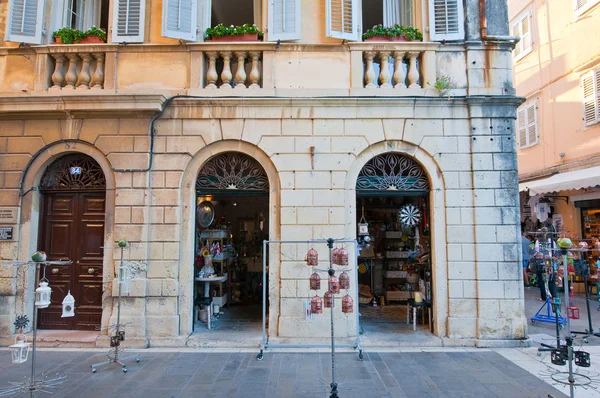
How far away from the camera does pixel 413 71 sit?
7051 millimetres

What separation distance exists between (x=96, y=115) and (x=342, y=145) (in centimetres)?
470

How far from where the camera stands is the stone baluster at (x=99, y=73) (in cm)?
707

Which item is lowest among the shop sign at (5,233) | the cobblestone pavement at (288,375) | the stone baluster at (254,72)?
the cobblestone pavement at (288,375)

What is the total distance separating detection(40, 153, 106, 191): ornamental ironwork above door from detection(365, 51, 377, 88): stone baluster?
5435 mm

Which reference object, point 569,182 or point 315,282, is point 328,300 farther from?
point 569,182

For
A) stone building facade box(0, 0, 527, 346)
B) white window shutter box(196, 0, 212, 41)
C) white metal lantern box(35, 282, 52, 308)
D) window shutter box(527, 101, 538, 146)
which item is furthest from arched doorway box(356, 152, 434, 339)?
window shutter box(527, 101, 538, 146)

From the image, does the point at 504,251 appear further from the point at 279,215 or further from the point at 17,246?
the point at 17,246

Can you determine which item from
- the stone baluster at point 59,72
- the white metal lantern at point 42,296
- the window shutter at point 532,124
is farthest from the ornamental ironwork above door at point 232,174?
the window shutter at point 532,124

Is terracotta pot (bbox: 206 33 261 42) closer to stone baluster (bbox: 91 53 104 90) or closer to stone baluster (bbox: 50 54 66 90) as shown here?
stone baluster (bbox: 91 53 104 90)

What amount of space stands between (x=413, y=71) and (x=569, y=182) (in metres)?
6.58

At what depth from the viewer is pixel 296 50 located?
705cm

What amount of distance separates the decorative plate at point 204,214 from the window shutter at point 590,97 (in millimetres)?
11765

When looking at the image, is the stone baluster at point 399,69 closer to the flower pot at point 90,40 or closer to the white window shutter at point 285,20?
the white window shutter at point 285,20

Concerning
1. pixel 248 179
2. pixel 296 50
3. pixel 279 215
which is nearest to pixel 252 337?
pixel 279 215
